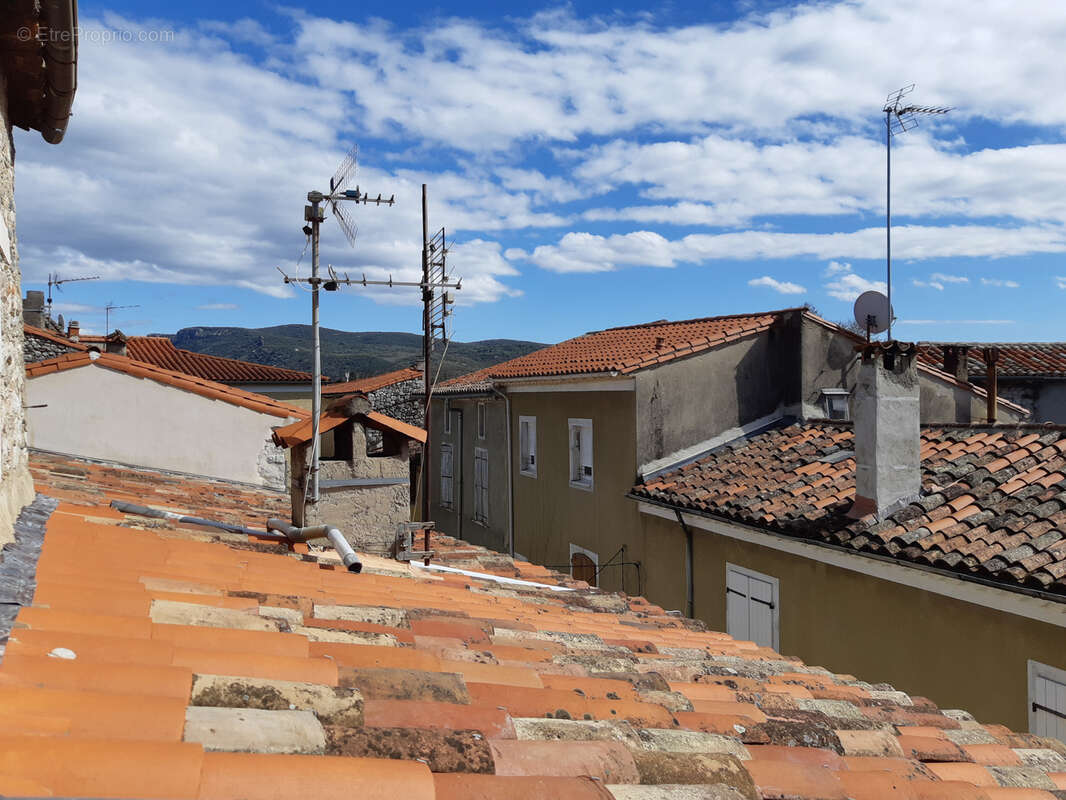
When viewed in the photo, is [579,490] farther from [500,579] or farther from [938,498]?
[500,579]

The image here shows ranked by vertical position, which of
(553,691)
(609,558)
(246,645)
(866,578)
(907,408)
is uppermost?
(907,408)

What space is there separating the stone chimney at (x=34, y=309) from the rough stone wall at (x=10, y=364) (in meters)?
23.4

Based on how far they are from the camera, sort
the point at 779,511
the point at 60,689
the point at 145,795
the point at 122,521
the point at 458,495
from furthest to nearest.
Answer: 1. the point at 458,495
2. the point at 779,511
3. the point at 122,521
4. the point at 60,689
5. the point at 145,795

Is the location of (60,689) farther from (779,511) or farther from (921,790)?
(779,511)

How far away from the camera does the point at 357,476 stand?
7211mm

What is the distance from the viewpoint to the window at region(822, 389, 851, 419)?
13.4 metres

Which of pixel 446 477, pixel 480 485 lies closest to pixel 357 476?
pixel 480 485

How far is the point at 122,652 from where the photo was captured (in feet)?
6.95

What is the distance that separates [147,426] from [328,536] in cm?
711

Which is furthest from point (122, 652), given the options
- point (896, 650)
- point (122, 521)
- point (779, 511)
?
point (779, 511)

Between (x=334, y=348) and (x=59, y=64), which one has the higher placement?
(x=334, y=348)

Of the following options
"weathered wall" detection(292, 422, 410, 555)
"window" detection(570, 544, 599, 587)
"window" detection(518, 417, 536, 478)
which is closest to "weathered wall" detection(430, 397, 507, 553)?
"window" detection(518, 417, 536, 478)

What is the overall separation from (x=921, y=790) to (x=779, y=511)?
22.9 ft

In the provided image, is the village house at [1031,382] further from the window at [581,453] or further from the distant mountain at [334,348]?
the distant mountain at [334,348]
